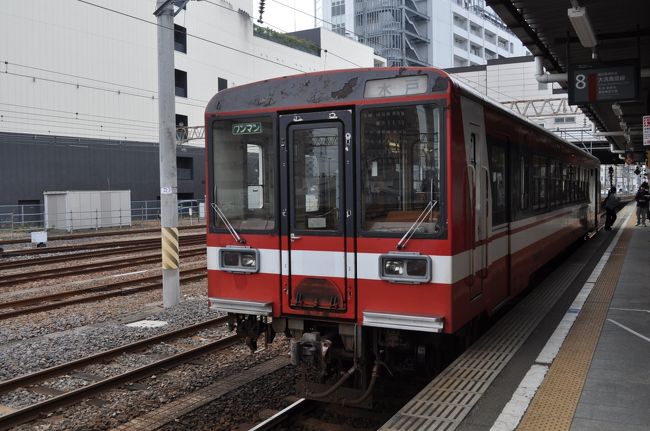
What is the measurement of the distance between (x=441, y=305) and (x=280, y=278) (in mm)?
1566

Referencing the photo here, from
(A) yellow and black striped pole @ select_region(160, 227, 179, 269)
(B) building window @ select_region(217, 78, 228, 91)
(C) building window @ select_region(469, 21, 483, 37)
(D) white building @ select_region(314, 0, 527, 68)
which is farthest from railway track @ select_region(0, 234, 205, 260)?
(C) building window @ select_region(469, 21, 483, 37)

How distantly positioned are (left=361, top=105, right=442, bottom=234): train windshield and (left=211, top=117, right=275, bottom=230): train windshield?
986mm

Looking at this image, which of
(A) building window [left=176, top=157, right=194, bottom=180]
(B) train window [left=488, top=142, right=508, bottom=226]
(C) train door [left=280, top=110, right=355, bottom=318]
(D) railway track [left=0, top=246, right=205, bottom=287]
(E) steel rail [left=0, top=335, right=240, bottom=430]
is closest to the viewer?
(C) train door [left=280, top=110, right=355, bottom=318]

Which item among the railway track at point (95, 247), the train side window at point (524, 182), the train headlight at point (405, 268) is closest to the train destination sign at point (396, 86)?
the train headlight at point (405, 268)

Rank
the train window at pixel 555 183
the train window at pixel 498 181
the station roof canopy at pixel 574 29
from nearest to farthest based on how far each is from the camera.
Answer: the train window at pixel 498 181 → the station roof canopy at pixel 574 29 → the train window at pixel 555 183

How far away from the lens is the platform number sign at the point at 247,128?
5980 millimetres

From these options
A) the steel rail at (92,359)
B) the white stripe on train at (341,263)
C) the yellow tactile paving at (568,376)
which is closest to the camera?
the yellow tactile paving at (568,376)

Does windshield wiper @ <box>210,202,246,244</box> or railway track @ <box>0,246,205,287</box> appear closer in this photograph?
windshield wiper @ <box>210,202,246,244</box>

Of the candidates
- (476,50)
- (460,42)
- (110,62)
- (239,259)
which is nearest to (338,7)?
(460,42)

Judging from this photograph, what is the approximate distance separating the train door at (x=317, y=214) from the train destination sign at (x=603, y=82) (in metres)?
7.38

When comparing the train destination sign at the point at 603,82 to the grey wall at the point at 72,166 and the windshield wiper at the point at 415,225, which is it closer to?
the windshield wiper at the point at 415,225

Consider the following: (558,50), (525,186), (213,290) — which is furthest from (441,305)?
(558,50)

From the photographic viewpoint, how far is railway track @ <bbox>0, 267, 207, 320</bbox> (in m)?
11.0

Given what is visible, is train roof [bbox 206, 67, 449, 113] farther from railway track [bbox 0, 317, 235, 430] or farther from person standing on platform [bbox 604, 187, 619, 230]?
person standing on platform [bbox 604, 187, 619, 230]
